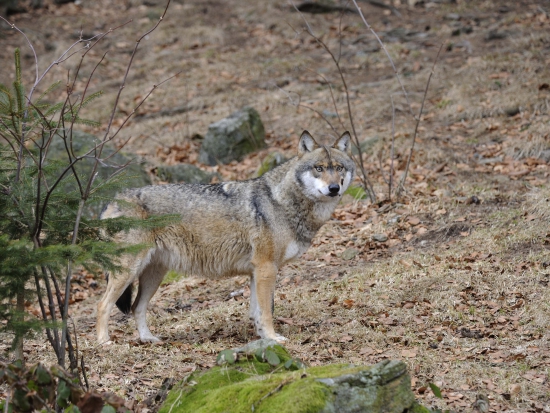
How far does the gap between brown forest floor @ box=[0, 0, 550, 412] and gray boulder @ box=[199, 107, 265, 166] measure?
339 millimetres

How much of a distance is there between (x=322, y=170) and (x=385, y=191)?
457 centimetres

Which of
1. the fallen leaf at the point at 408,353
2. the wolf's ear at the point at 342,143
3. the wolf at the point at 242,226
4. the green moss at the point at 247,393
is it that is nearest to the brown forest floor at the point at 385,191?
the fallen leaf at the point at 408,353

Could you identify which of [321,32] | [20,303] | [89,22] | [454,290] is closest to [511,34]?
[321,32]

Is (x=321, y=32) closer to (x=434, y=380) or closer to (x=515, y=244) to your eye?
(x=515, y=244)

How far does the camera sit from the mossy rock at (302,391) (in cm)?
376

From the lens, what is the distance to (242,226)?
732 cm

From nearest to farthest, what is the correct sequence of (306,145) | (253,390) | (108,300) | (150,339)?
(253,390) < (108,300) < (150,339) < (306,145)

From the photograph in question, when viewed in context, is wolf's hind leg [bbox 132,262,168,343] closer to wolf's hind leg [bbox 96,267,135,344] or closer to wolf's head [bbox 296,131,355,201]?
wolf's hind leg [bbox 96,267,135,344]

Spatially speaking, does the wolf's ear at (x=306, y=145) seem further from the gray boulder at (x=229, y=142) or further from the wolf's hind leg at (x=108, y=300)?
the gray boulder at (x=229, y=142)

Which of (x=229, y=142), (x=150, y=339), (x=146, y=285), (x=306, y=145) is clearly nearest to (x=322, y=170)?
(x=306, y=145)

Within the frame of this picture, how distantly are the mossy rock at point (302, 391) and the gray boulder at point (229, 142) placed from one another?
1064cm

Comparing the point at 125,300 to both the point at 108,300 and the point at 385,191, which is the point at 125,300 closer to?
the point at 108,300

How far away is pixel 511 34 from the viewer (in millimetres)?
19547

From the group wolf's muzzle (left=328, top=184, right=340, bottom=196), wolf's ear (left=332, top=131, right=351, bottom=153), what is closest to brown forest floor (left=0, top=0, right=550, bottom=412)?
wolf's muzzle (left=328, top=184, right=340, bottom=196)
